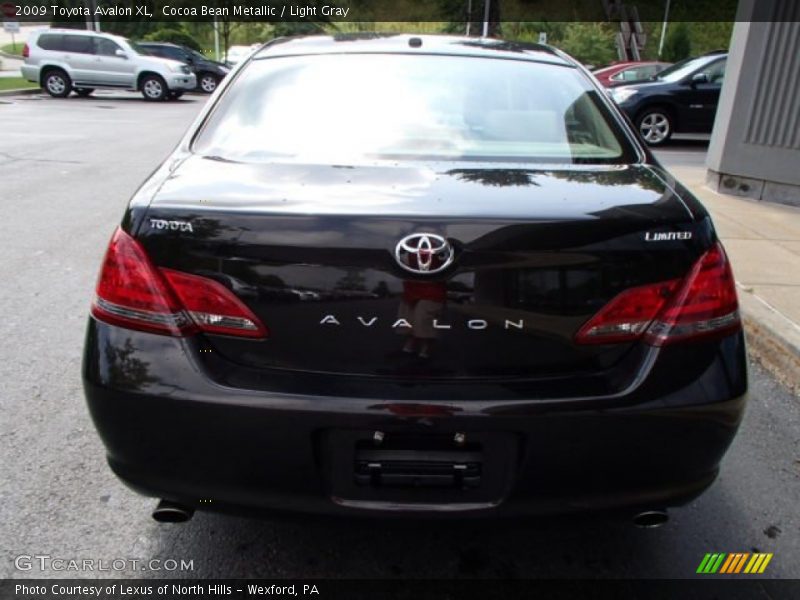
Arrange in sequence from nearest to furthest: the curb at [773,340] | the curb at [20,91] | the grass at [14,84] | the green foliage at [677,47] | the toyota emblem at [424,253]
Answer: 1. the toyota emblem at [424,253]
2. the curb at [773,340]
3. the curb at [20,91]
4. the grass at [14,84]
5. the green foliage at [677,47]

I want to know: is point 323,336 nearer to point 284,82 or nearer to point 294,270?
point 294,270

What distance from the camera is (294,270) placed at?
1733 mm

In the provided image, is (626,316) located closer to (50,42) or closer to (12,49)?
(50,42)

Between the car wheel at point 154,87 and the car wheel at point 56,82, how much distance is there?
209 cm

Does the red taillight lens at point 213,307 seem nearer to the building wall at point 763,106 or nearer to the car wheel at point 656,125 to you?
the building wall at point 763,106

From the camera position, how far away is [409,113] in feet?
8.13

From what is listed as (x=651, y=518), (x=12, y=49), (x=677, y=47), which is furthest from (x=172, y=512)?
(x=12, y=49)

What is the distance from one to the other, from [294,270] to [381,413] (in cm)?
41

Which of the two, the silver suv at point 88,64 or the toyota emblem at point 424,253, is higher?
the toyota emblem at point 424,253

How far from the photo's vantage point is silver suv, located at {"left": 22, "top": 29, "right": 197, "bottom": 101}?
20.5 m

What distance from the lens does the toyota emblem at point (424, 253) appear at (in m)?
1.69

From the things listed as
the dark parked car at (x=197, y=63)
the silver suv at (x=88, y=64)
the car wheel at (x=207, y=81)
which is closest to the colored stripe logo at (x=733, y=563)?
the silver suv at (x=88, y=64)

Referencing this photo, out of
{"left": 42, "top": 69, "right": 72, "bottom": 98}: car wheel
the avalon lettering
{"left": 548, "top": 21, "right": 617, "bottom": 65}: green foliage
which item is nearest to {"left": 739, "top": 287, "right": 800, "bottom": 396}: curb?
the avalon lettering

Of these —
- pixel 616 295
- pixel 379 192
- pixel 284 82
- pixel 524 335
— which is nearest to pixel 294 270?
pixel 379 192
